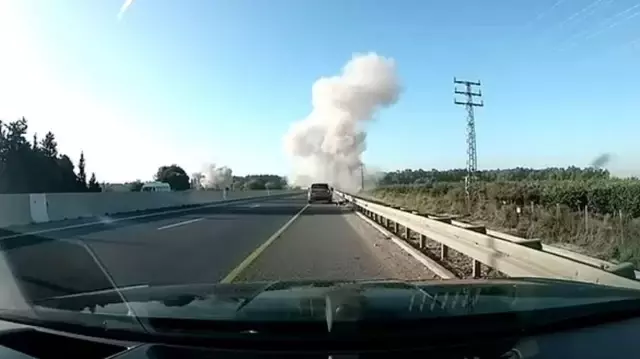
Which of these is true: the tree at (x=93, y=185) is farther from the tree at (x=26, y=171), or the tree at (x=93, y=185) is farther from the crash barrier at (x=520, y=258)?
the crash barrier at (x=520, y=258)

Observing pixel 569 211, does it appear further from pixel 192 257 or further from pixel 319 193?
pixel 319 193

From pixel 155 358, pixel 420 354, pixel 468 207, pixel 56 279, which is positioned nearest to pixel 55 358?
pixel 155 358

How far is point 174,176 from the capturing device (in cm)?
11419

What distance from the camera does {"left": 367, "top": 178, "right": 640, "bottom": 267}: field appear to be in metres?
16.6

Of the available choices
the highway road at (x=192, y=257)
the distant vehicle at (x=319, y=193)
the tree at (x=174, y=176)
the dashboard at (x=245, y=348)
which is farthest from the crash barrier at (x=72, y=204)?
the tree at (x=174, y=176)

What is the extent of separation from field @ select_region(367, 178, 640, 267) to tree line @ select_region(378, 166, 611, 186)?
5.21 metres

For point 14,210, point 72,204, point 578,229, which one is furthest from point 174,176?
point 578,229

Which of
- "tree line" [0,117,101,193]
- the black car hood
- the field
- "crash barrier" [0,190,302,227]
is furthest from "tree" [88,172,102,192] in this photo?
the black car hood

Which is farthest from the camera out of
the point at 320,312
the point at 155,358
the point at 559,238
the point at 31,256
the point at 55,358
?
the point at 559,238

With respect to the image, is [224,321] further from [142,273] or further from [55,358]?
[142,273]

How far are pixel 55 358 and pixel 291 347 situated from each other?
106 cm

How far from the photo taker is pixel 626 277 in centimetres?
508

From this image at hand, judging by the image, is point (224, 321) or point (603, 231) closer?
point (224, 321)

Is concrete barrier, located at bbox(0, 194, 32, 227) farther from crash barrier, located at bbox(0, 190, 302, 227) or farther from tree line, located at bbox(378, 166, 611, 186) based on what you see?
tree line, located at bbox(378, 166, 611, 186)
